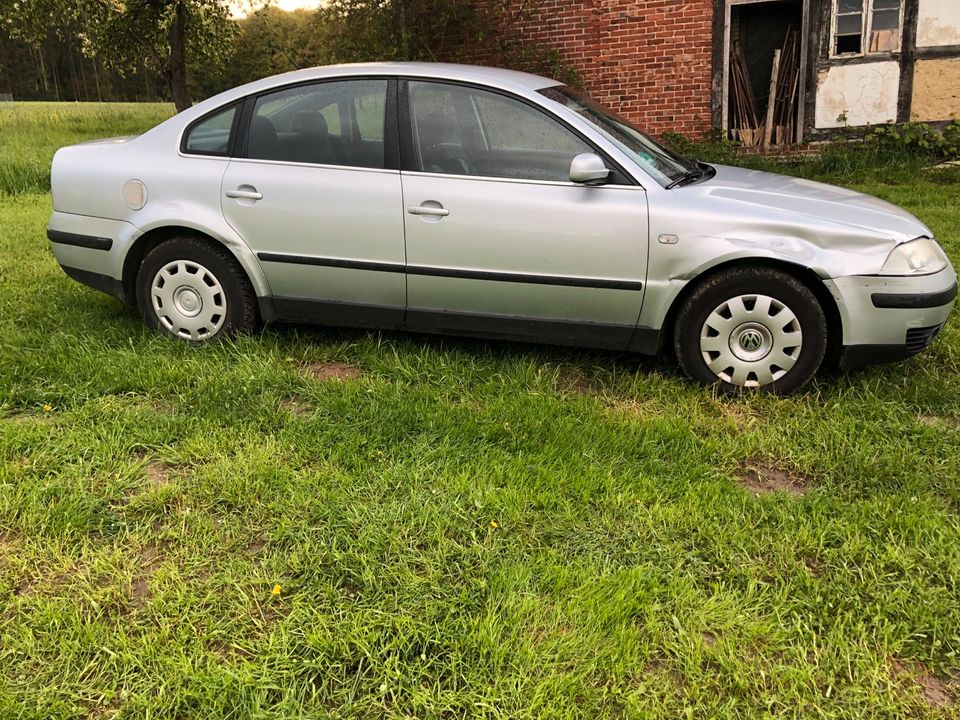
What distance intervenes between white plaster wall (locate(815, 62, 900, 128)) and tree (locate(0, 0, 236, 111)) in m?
11.5

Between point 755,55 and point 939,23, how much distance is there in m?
2.72

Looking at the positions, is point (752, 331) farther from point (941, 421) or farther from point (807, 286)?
point (941, 421)

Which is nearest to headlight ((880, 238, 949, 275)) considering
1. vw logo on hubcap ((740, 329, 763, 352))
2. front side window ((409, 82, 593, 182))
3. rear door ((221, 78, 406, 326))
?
vw logo on hubcap ((740, 329, 763, 352))

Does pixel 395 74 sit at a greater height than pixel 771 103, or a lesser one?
lesser

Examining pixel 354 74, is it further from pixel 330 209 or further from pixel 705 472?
pixel 705 472

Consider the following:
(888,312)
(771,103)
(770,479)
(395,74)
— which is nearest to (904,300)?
(888,312)

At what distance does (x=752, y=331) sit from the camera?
3.70 metres

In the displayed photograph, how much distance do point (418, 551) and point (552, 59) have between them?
10133mm

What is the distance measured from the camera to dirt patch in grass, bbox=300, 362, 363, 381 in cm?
402

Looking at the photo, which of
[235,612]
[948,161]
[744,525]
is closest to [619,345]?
[744,525]

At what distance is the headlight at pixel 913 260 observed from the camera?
11.5 ft

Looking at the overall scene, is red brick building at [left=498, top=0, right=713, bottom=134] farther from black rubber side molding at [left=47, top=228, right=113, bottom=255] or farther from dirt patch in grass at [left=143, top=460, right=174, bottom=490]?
dirt patch in grass at [left=143, top=460, right=174, bottom=490]

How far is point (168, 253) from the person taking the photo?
426cm

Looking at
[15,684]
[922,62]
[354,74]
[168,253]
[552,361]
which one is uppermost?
[922,62]
